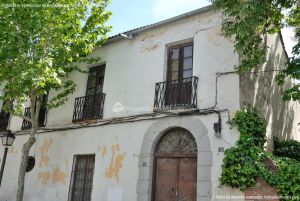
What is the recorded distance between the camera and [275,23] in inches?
390

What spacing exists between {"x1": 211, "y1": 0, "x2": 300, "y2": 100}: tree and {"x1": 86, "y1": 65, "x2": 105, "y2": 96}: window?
4.94 metres

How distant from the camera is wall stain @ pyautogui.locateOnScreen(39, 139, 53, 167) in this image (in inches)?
499

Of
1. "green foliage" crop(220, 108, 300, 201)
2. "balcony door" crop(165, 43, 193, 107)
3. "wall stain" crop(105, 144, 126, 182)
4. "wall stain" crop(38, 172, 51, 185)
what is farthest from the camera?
"wall stain" crop(38, 172, 51, 185)

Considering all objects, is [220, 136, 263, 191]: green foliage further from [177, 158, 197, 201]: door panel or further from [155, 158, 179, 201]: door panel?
[155, 158, 179, 201]: door panel

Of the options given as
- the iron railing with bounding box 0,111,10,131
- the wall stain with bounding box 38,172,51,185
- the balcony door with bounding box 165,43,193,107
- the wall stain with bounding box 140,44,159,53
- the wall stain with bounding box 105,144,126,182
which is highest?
the wall stain with bounding box 140,44,159,53

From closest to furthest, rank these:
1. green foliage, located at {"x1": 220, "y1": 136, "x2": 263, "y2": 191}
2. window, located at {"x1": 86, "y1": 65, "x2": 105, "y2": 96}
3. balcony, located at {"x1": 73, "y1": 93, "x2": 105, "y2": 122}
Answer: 1. green foliage, located at {"x1": 220, "y1": 136, "x2": 263, "y2": 191}
2. balcony, located at {"x1": 73, "y1": 93, "x2": 105, "y2": 122}
3. window, located at {"x1": 86, "y1": 65, "x2": 105, "y2": 96}

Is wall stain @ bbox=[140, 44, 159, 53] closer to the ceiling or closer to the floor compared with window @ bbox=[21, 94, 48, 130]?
closer to the ceiling

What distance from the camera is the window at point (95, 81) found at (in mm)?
12492

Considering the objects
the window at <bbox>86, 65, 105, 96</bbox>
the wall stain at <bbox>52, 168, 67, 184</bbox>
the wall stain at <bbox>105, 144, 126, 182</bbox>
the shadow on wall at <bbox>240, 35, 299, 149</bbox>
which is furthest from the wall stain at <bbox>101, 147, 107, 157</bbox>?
the shadow on wall at <bbox>240, 35, 299, 149</bbox>

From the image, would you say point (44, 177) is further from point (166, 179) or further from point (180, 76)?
point (180, 76)

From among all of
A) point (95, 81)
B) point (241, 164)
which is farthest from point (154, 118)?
point (95, 81)

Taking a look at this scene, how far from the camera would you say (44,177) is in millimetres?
12398

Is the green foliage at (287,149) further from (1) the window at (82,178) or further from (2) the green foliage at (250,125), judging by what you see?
(1) the window at (82,178)

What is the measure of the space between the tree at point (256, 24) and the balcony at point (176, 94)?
1.54m
